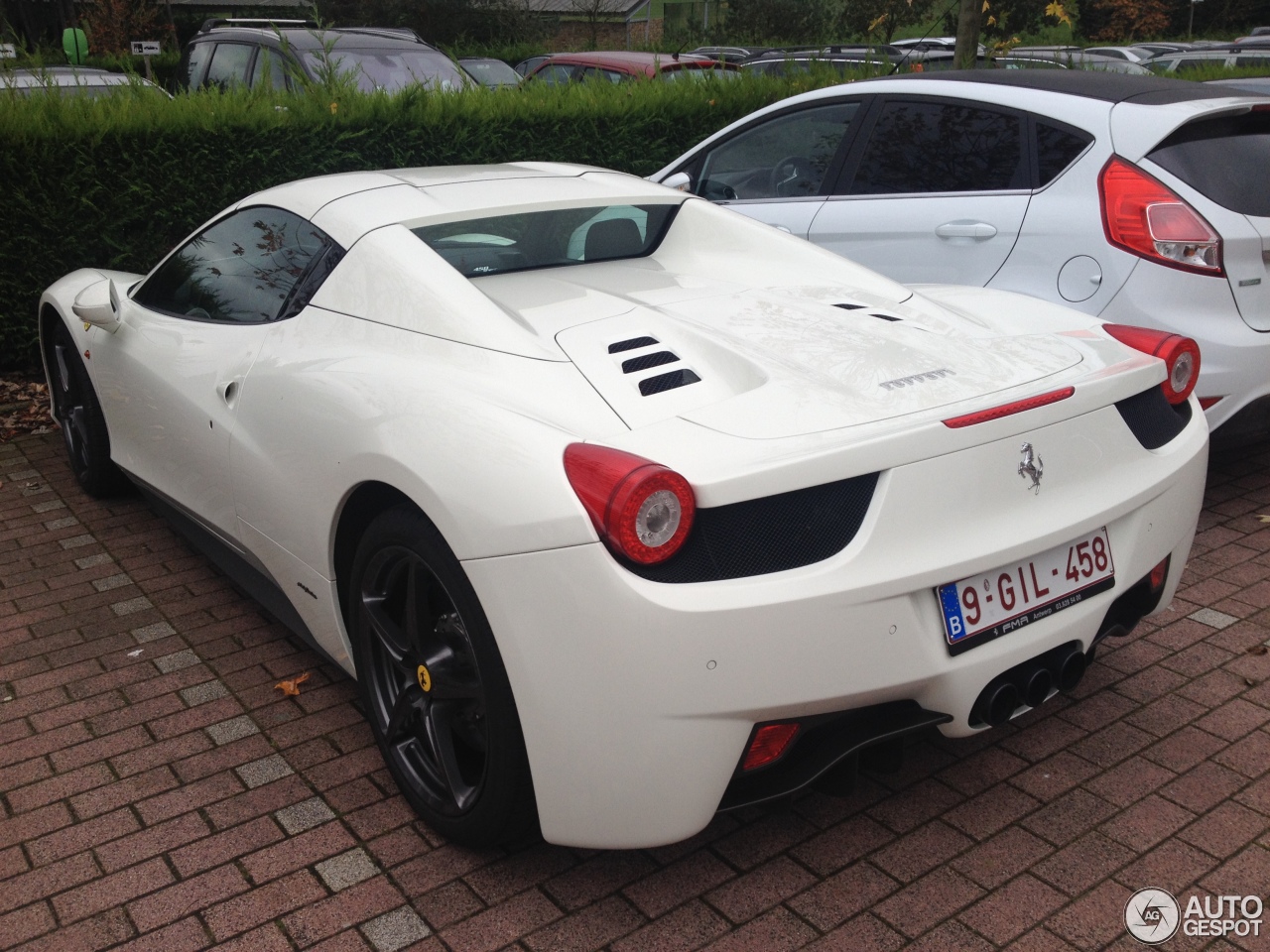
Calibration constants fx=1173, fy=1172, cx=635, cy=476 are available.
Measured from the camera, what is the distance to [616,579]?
2.15 meters

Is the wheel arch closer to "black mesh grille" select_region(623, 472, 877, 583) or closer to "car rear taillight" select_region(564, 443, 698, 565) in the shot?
"car rear taillight" select_region(564, 443, 698, 565)

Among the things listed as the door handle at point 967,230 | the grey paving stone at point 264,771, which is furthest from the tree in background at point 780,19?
the grey paving stone at point 264,771

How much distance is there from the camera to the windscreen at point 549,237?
3.45 m

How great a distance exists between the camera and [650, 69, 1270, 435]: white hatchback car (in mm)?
4336

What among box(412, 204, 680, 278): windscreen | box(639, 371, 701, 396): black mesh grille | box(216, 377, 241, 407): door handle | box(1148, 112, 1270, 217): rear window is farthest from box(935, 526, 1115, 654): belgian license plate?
box(1148, 112, 1270, 217): rear window

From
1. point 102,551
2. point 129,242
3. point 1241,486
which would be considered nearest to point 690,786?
point 102,551

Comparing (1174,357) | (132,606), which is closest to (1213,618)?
(1174,357)

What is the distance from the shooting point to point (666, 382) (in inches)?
103

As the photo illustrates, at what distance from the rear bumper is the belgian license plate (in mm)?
31

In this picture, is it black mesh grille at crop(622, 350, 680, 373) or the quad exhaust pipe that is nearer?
the quad exhaust pipe

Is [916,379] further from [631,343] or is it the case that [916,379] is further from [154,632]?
[154,632]

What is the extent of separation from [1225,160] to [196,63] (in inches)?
361

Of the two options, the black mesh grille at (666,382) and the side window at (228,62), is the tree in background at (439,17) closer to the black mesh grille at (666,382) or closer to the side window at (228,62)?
the side window at (228,62)

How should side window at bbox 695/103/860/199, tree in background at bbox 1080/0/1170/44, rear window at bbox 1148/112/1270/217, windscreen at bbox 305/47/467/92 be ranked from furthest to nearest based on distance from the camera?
tree in background at bbox 1080/0/1170/44, windscreen at bbox 305/47/467/92, side window at bbox 695/103/860/199, rear window at bbox 1148/112/1270/217
